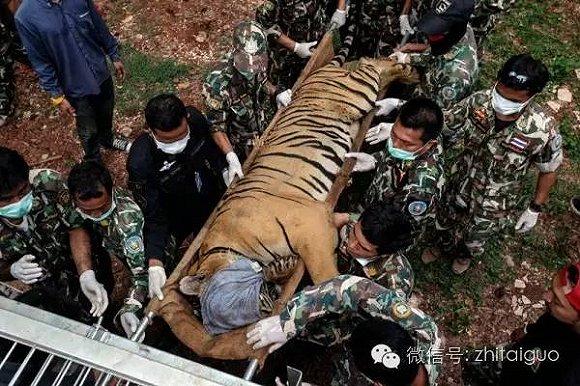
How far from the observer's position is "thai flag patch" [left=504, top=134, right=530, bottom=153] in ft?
11.6

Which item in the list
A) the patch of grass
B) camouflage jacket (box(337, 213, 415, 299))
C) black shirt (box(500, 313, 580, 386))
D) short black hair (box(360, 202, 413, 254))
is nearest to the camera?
black shirt (box(500, 313, 580, 386))

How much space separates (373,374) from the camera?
242 centimetres

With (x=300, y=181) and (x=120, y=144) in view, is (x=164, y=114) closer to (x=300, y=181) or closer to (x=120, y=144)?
(x=300, y=181)

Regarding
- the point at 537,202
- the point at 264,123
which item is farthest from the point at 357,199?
the point at 537,202

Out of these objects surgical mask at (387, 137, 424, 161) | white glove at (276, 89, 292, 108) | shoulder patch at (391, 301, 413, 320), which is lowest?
white glove at (276, 89, 292, 108)

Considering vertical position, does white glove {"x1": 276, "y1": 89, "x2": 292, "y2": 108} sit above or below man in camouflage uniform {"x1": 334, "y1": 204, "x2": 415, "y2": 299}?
below

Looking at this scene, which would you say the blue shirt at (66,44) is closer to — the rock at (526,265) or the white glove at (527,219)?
the white glove at (527,219)

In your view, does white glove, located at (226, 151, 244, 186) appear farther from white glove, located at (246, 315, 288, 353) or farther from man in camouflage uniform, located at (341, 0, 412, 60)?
man in camouflage uniform, located at (341, 0, 412, 60)

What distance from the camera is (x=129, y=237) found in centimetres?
333

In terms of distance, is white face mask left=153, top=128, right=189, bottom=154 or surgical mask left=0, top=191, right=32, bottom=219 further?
white face mask left=153, top=128, right=189, bottom=154

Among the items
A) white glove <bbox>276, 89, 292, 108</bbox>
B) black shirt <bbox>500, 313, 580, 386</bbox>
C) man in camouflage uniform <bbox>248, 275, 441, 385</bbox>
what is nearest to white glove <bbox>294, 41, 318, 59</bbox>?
white glove <bbox>276, 89, 292, 108</bbox>

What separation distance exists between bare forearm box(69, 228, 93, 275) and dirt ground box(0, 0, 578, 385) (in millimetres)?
1974

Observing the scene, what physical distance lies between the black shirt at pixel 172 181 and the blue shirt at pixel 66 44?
49.8 inches

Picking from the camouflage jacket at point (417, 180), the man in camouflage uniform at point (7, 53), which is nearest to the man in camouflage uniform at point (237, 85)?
the camouflage jacket at point (417, 180)
